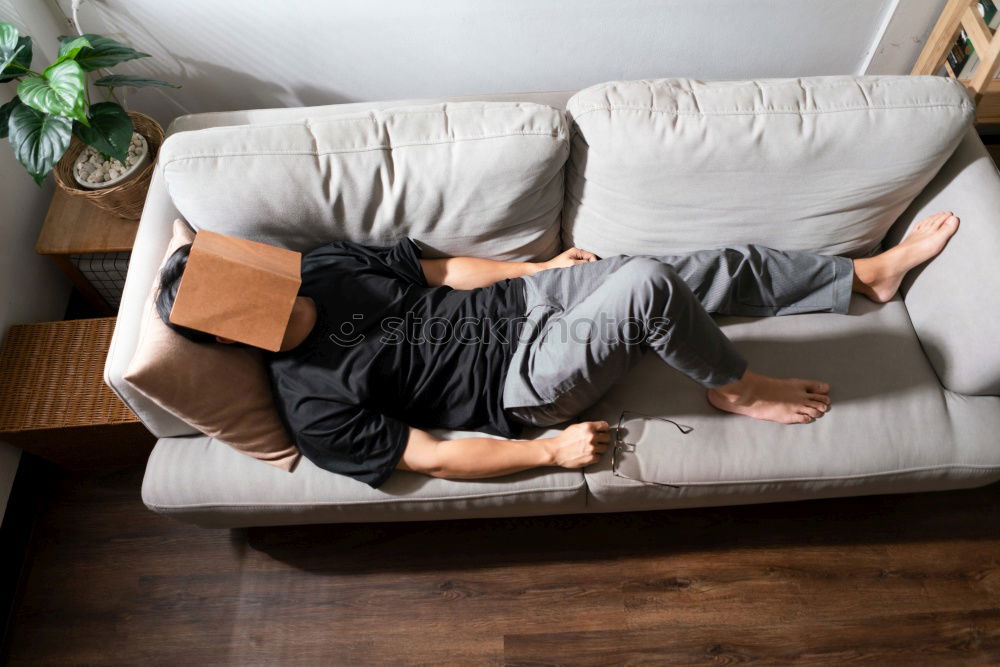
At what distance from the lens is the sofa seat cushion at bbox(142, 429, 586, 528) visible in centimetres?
140

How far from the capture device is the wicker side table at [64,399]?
→ 5.15ft

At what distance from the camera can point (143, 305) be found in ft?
4.52

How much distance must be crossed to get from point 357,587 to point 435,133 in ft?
3.53

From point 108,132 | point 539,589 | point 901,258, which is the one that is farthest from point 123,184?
point 901,258

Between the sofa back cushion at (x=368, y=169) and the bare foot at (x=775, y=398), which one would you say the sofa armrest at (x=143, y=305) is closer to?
the sofa back cushion at (x=368, y=169)

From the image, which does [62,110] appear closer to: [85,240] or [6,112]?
[6,112]

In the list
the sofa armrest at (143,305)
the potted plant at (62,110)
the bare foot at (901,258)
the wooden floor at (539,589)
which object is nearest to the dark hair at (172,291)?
the sofa armrest at (143,305)

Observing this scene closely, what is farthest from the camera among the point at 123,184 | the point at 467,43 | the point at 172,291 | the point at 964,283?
the point at 467,43

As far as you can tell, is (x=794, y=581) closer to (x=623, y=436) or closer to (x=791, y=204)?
(x=623, y=436)

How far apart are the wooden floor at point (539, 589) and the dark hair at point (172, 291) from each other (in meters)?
0.70

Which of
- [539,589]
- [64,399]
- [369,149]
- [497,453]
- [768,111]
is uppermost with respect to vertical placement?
[768,111]

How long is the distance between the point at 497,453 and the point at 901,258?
0.99 metres

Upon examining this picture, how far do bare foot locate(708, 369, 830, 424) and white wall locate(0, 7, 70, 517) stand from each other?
1.70m

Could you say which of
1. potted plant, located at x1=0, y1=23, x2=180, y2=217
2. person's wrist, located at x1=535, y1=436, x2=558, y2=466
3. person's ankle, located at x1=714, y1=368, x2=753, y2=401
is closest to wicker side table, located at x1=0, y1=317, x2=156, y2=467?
potted plant, located at x1=0, y1=23, x2=180, y2=217
